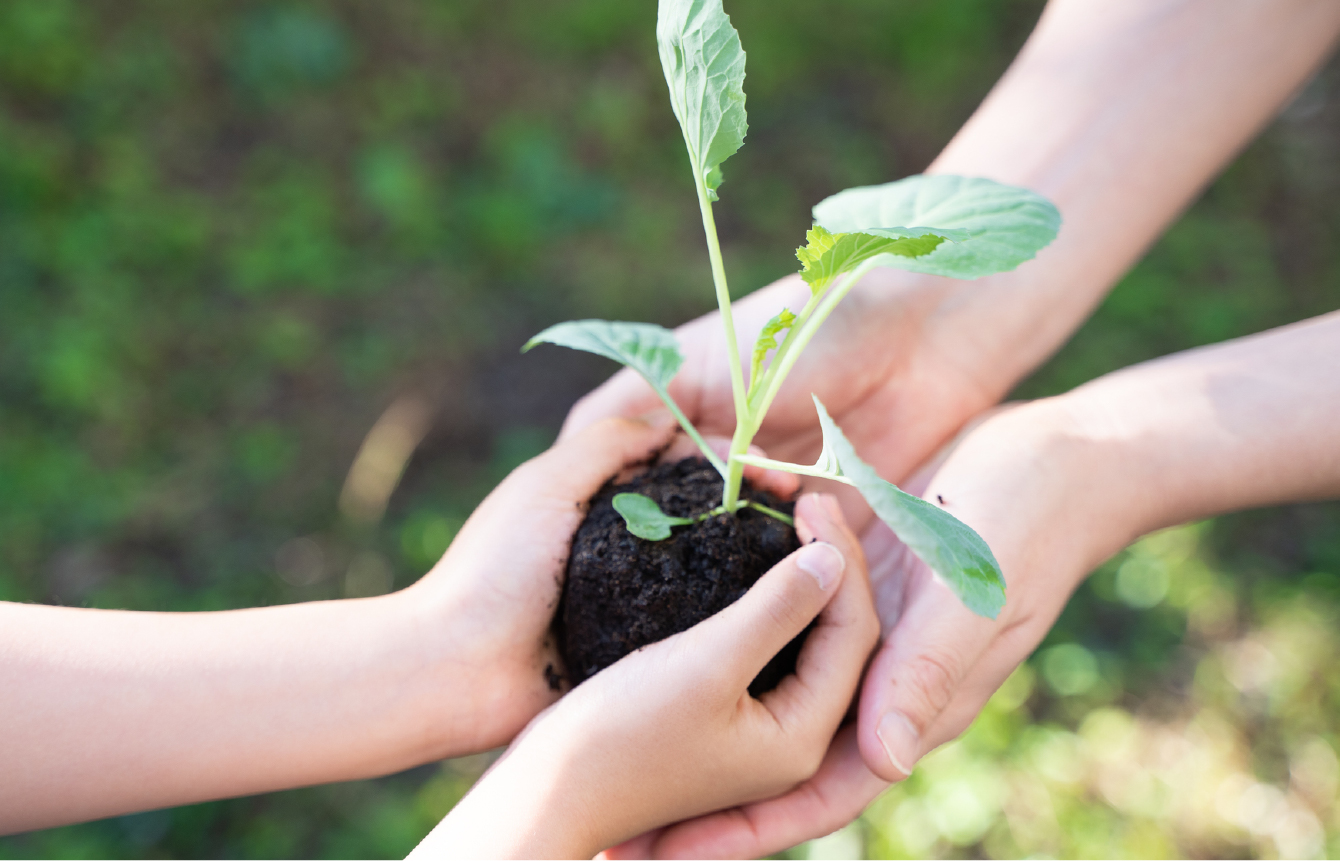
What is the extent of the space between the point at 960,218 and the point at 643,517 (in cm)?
62

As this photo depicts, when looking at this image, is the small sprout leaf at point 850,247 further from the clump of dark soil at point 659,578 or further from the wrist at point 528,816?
the wrist at point 528,816

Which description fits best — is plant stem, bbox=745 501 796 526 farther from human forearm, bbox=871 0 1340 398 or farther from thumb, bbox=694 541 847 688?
human forearm, bbox=871 0 1340 398

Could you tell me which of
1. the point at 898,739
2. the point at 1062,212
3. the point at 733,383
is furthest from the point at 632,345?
the point at 1062,212

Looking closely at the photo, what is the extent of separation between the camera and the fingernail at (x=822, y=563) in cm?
112

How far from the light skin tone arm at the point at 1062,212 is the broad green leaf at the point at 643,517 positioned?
1.22 ft

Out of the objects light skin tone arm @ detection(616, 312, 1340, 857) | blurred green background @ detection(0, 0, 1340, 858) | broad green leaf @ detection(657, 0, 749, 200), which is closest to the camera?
broad green leaf @ detection(657, 0, 749, 200)

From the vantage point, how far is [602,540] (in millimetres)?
1270

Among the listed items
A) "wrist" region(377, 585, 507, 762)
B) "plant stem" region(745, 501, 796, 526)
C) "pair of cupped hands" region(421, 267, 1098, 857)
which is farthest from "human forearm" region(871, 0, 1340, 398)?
"wrist" region(377, 585, 507, 762)

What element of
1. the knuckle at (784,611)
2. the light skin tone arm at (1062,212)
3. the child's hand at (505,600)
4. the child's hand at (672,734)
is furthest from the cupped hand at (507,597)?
the knuckle at (784,611)

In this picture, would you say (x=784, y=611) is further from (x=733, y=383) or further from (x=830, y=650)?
(x=733, y=383)

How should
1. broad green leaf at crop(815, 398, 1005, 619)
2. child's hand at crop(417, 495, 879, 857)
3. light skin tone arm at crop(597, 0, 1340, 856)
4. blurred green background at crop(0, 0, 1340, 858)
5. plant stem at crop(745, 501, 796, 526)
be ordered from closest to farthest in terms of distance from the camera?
broad green leaf at crop(815, 398, 1005, 619), child's hand at crop(417, 495, 879, 857), plant stem at crop(745, 501, 796, 526), light skin tone arm at crop(597, 0, 1340, 856), blurred green background at crop(0, 0, 1340, 858)

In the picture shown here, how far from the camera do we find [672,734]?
3.67 ft

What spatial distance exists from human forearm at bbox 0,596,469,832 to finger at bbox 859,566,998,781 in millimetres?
607

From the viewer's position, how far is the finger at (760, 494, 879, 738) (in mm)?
1191
